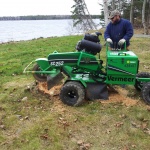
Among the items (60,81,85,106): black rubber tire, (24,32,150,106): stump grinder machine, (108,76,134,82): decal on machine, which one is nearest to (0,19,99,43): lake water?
(24,32,150,106): stump grinder machine

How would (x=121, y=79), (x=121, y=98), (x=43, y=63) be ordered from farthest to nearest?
(x=43, y=63)
(x=121, y=98)
(x=121, y=79)

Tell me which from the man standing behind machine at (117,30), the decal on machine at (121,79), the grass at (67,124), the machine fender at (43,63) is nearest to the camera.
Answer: the grass at (67,124)

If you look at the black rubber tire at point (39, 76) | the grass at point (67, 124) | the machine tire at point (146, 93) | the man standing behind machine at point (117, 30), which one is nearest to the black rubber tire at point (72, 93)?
the grass at point (67, 124)

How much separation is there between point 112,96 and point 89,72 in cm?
71

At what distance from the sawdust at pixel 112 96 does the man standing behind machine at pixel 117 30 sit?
111cm

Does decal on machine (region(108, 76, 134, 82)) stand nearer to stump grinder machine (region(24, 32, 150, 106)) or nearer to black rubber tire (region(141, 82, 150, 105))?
stump grinder machine (region(24, 32, 150, 106))

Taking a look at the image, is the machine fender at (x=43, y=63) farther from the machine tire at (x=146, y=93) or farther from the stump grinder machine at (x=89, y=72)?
the machine tire at (x=146, y=93)

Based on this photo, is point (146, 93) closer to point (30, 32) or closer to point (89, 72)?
point (89, 72)

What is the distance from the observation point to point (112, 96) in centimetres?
565

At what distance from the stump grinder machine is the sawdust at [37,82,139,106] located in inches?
5.3

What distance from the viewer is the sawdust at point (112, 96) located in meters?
5.39

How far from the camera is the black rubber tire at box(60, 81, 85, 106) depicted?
5.16m

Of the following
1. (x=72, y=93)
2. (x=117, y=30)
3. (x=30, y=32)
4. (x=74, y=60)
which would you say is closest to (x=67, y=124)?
(x=72, y=93)

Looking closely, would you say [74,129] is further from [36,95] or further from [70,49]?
[70,49]
